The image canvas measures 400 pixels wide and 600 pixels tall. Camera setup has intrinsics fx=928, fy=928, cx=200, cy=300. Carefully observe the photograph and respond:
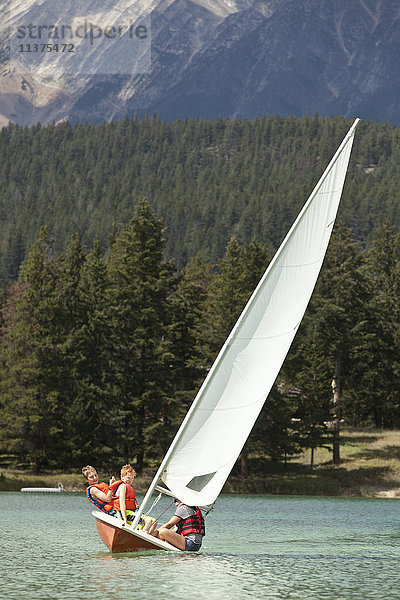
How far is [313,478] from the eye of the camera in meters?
57.9

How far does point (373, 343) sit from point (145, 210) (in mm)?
22237

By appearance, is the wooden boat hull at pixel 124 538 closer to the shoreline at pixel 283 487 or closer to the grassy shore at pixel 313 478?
the grassy shore at pixel 313 478

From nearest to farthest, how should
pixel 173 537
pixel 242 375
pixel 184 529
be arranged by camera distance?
pixel 242 375
pixel 173 537
pixel 184 529

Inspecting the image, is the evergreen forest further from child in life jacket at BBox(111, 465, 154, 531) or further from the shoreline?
child in life jacket at BBox(111, 465, 154, 531)

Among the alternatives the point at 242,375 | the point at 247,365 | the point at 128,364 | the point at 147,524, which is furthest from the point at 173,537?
the point at 128,364

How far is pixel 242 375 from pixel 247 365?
0.23m

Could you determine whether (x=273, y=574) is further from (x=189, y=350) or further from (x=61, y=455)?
(x=189, y=350)

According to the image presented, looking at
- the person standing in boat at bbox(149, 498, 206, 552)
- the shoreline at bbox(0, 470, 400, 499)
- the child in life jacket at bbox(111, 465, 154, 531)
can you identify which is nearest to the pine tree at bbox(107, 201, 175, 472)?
the shoreline at bbox(0, 470, 400, 499)

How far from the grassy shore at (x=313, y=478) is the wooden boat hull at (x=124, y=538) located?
33.7m

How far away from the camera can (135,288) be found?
203 feet

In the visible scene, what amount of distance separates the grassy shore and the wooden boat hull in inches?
1327

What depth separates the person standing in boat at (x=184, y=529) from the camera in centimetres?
1945

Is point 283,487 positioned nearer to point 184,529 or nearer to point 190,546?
point 190,546

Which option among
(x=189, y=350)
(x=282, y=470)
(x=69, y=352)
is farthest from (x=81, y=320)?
(x=282, y=470)
